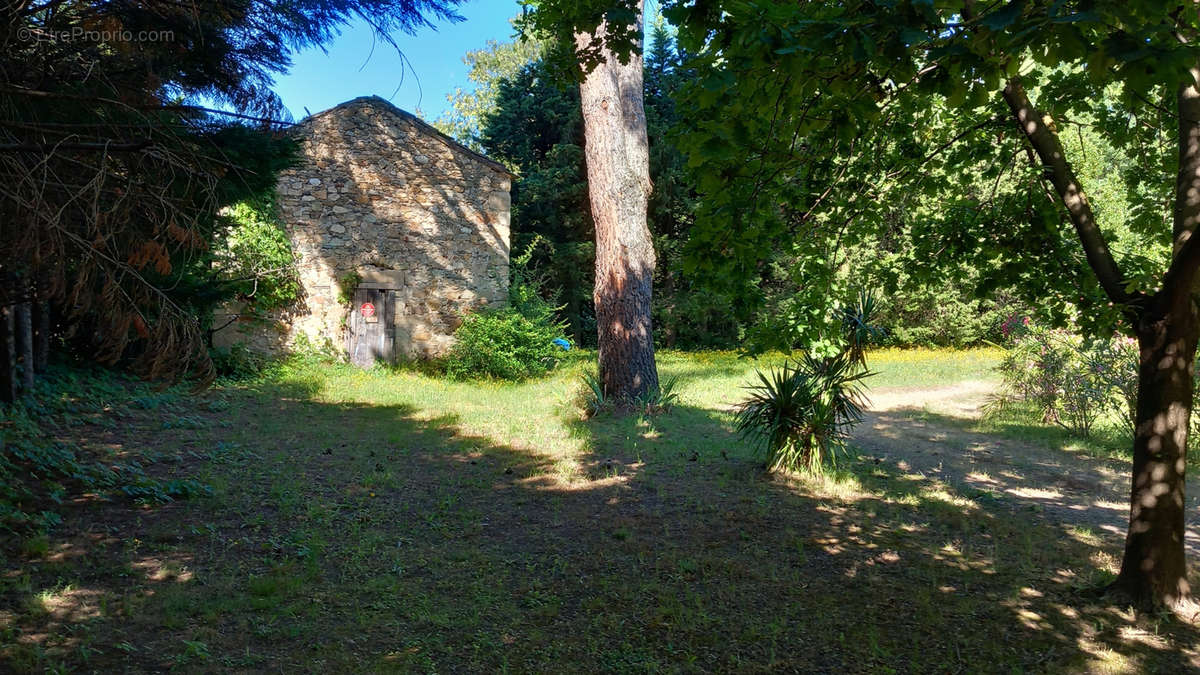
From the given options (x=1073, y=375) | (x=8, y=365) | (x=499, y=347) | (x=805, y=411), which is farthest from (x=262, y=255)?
(x=1073, y=375)

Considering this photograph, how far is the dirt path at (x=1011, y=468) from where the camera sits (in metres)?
6.27

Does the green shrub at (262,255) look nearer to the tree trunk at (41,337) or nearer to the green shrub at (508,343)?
the green shrub at (508,343)

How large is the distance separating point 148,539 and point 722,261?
406 cm

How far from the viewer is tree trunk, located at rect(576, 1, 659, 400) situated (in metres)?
10.4

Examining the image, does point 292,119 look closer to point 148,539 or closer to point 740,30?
point 148,539

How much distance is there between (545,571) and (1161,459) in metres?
3.49

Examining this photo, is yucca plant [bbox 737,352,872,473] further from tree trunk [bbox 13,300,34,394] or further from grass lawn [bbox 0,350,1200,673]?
tree trunk [bbox 13,300,34,394]

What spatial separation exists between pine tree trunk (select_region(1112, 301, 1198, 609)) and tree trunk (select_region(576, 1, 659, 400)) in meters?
6.78

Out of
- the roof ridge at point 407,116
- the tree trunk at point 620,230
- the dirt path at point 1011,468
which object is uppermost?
the roof ridge at point 407,116

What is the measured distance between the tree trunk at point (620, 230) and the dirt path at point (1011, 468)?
3.14m

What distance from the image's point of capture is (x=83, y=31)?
4.22 meters

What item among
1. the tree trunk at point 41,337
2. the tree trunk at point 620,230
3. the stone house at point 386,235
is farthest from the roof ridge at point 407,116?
the tree trunk at point 41,337

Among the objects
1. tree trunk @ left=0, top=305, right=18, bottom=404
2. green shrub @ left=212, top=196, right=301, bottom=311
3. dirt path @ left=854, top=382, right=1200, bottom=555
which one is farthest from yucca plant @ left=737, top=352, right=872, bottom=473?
green shrub @ left=212, top=196, right=301, bottom=311

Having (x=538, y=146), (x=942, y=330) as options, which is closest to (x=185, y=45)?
(x=538, y=146)
